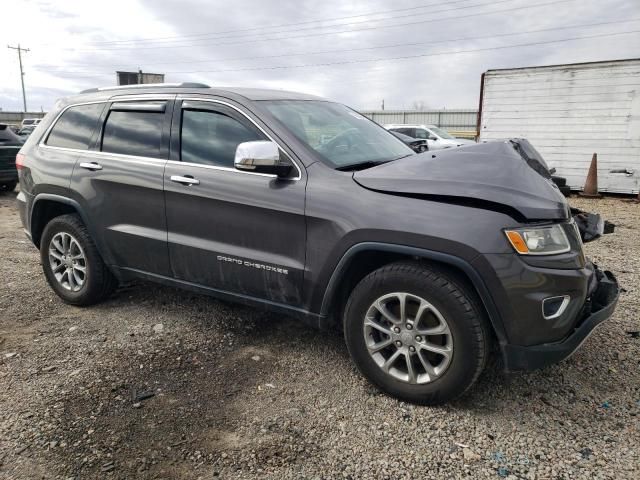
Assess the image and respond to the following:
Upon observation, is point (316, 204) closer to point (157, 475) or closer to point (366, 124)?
point (366, 124)

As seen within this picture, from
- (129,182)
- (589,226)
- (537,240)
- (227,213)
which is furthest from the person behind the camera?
(129,182)

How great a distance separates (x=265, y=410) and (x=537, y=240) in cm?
174

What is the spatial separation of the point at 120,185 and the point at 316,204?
67.4 inches

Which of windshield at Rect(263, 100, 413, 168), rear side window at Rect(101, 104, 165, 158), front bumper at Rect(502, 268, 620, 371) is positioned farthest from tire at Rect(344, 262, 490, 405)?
rear side window at Rect(101, 104, 165, 158)

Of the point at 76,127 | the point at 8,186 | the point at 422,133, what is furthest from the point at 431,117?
the point at 76,127

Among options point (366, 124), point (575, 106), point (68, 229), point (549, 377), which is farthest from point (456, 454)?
point (575, 106)

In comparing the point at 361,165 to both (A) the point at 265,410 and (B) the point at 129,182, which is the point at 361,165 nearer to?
(A) the point at 265,410

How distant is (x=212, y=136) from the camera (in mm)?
3328

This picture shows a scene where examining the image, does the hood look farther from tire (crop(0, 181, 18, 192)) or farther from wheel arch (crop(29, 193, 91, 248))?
tire (crop(0, 181, 18, 192))

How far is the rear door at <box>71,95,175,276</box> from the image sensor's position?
350 cm

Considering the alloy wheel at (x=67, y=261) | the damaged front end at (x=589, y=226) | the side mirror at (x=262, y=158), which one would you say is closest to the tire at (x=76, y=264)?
the alloy wheel at (x=67, y=261)

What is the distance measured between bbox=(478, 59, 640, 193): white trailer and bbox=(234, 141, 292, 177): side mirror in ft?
34.7

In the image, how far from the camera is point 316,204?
282 cm

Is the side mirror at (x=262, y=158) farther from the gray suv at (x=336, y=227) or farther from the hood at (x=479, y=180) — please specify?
the hood at (x=479, y=180)
